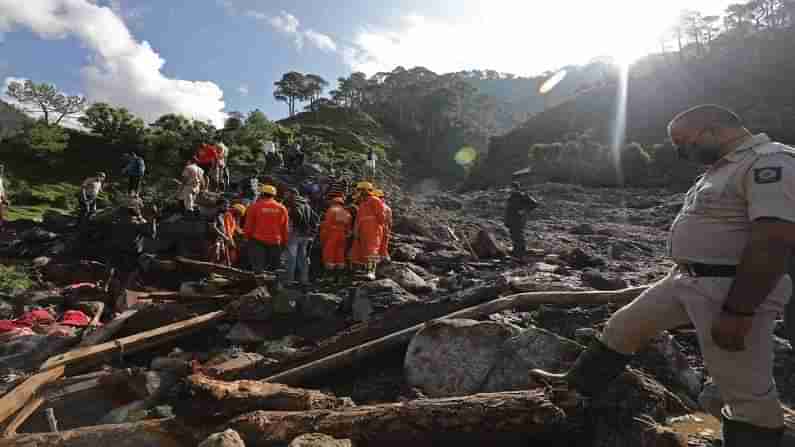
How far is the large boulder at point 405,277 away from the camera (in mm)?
6816

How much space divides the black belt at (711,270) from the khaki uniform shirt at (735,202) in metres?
0.02

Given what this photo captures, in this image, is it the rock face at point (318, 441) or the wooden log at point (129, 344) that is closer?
the rock face at point (318, 441)

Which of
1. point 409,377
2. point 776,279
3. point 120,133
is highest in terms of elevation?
point 120,133

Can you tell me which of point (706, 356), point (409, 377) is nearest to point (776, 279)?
point (706, 356)

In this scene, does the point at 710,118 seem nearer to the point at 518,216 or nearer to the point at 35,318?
the point at 35,318

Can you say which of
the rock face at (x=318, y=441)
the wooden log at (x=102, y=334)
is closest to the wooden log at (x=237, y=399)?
the rock face at (x=318, y=441)

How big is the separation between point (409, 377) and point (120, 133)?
28915mm

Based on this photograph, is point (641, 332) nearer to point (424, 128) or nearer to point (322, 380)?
point (322, 380)

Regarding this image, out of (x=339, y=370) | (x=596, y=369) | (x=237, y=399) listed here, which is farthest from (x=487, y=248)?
(x=237, y=399)

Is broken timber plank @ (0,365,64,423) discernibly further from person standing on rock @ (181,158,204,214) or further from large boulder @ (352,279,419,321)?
person standing on rock @ (181,158,204,214)

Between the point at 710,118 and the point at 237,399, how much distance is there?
2870 millimetres

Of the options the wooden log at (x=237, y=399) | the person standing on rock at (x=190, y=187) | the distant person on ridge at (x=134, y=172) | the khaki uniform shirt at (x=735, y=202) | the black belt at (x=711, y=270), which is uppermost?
the distant person on ridge at (x=134, y=172)

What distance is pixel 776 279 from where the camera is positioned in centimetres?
183

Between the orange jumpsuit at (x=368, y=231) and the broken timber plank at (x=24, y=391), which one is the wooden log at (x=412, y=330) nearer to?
the broken timber plank at (x=24, y=391)
